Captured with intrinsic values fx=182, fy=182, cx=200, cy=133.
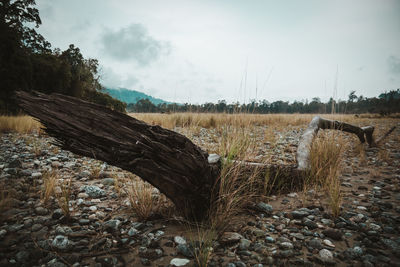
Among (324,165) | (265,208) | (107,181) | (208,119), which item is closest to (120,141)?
(265,208)

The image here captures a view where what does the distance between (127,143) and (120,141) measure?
0.18 ft

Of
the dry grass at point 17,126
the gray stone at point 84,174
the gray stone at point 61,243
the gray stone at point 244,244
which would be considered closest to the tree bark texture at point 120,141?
the gray stone at point 244,244

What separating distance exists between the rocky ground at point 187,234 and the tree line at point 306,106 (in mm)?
1675

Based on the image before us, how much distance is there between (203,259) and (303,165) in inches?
79.1

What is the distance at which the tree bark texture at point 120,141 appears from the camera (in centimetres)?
128

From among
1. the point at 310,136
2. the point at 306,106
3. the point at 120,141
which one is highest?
the point at 306,106

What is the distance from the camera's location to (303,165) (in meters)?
2.54

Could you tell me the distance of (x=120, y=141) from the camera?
133 centimetres

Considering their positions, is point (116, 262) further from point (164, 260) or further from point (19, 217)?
point (19, 217)

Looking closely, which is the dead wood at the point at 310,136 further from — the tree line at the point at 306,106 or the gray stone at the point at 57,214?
the gray stone at the point at 57,214

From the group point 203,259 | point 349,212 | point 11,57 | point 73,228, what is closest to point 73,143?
point 73,228

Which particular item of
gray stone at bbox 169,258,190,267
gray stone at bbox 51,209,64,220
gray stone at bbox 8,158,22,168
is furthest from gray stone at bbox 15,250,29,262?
gray stone at bbox 8,158,22,168

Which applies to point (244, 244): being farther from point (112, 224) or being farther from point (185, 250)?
point (112, 224)

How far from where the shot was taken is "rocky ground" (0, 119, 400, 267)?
125 centimetres
